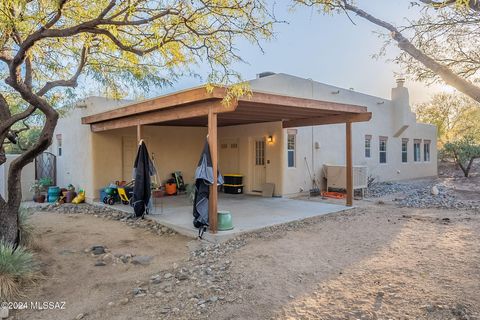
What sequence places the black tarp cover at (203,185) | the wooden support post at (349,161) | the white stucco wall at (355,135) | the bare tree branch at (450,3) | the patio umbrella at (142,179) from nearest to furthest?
the bare tree branch at (450,3) < the black tarp cover at (203,185) < the patio umbrella at (142,179) < the wooden support post at (349,161) < the white stucco wall at (355,135)

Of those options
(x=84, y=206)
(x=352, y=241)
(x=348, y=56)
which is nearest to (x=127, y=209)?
(x=84, y=206)

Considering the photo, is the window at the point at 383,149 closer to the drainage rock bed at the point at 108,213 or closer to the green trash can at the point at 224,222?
the green trash can at the point at 224,222

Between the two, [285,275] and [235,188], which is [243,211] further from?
[285,275]

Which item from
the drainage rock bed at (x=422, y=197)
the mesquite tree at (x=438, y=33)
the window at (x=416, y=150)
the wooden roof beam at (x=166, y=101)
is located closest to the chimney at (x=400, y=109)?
the window at (x=416, y=150)

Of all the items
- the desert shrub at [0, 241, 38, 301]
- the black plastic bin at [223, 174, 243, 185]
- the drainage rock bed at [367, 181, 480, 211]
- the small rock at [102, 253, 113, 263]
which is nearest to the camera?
the desert shrub at [0, 241, 38, 301]

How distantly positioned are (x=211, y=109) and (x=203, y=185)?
4.59ft

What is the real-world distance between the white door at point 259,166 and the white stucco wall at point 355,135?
912mm

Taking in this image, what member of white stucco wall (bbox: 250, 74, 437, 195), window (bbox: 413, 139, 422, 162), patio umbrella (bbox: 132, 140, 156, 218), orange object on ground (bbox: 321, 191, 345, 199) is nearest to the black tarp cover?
patio umbrella (bbox: 132, 140, 156, 218)

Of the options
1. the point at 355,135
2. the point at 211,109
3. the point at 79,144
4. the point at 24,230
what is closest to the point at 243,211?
the point at 211,109

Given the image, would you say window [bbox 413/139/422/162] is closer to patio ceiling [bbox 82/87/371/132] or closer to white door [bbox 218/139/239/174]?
patio ceiling [bbox 82/87/371/132]

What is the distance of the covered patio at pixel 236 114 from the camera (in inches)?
234

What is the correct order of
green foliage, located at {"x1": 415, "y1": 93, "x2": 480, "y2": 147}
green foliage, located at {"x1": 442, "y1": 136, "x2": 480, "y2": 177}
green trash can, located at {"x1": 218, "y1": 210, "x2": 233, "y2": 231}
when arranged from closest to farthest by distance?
green trash can, located at {"x1": 218, "y1": 210, "x2": 233, "y2": 231}, green foliage, located at {"x1": 442, "y1": 136, "x2": 480, "y2": 177}, green foliage, located at {"x1": 415, "y1": 93, "x2": 480, "y2": 147}

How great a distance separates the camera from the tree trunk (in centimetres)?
473

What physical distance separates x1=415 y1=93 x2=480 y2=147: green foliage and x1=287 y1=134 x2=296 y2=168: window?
2026 centimetres
